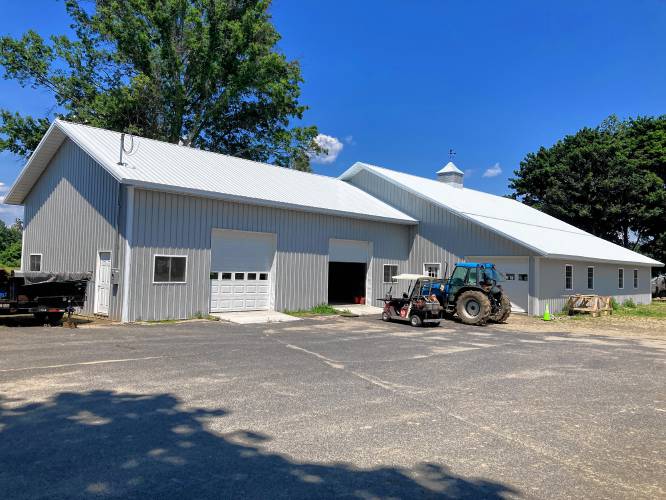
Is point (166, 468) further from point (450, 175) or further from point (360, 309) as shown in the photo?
point (450, 175)

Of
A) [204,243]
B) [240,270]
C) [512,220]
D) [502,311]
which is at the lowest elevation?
[502,311]

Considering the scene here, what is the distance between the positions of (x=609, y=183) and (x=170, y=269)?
3254 centimetres

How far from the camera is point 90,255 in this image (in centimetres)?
1680

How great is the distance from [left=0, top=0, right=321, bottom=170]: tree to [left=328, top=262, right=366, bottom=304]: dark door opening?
13927mm

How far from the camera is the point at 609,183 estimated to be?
37188 millimetres

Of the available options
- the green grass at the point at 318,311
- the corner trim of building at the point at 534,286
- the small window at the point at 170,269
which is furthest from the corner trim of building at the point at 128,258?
the corner trim of building at the point at 534,286

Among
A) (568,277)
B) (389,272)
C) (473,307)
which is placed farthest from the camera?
(389,272)

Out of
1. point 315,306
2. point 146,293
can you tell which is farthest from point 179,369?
point 315,306

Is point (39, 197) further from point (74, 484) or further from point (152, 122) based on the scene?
point (74, 484)

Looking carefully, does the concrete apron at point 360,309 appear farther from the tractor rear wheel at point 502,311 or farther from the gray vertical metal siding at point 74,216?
the gray vertical metal siding at point 74,216

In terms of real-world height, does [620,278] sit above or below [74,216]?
below

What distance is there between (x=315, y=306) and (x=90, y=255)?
7924mm

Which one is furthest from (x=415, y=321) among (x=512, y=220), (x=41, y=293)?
(x=512, y=220)

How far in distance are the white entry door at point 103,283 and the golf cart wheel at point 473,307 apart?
11.0 m
